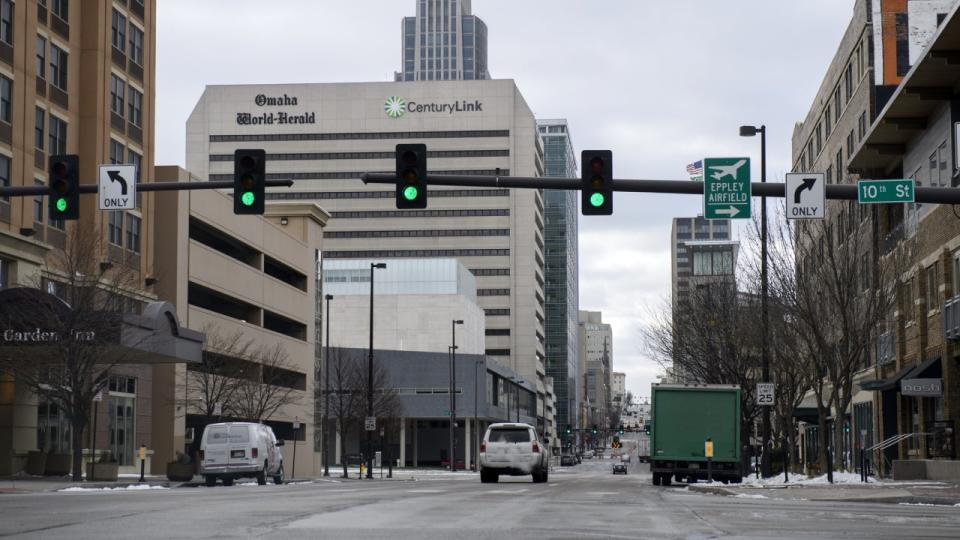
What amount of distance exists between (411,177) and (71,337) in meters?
24.4

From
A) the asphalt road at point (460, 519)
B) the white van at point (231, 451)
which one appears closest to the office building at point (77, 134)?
the white van at point (231, 451)

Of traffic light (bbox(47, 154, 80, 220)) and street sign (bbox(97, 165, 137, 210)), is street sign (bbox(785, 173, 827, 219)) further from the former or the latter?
traffic light (bbox(47, 154, 80, 220))

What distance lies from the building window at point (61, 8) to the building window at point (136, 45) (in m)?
5.60

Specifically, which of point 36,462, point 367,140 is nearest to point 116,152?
point 36,462

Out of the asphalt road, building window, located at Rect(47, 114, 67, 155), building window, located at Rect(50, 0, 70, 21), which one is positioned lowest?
the asphalt road

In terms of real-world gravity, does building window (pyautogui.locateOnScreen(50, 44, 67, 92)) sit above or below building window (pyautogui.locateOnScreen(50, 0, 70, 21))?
below

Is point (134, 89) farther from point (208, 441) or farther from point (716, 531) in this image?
point (716, 531)

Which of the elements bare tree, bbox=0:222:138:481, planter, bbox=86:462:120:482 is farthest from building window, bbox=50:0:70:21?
planter, bbox=86:462:120:482

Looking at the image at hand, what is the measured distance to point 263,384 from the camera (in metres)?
72.5

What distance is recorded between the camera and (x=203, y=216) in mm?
69188

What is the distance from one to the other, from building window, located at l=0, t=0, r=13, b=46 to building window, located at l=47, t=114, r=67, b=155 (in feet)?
14.4

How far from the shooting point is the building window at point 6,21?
49.1 m

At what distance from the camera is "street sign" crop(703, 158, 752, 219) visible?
74.6ft

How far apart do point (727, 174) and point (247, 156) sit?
833cm
